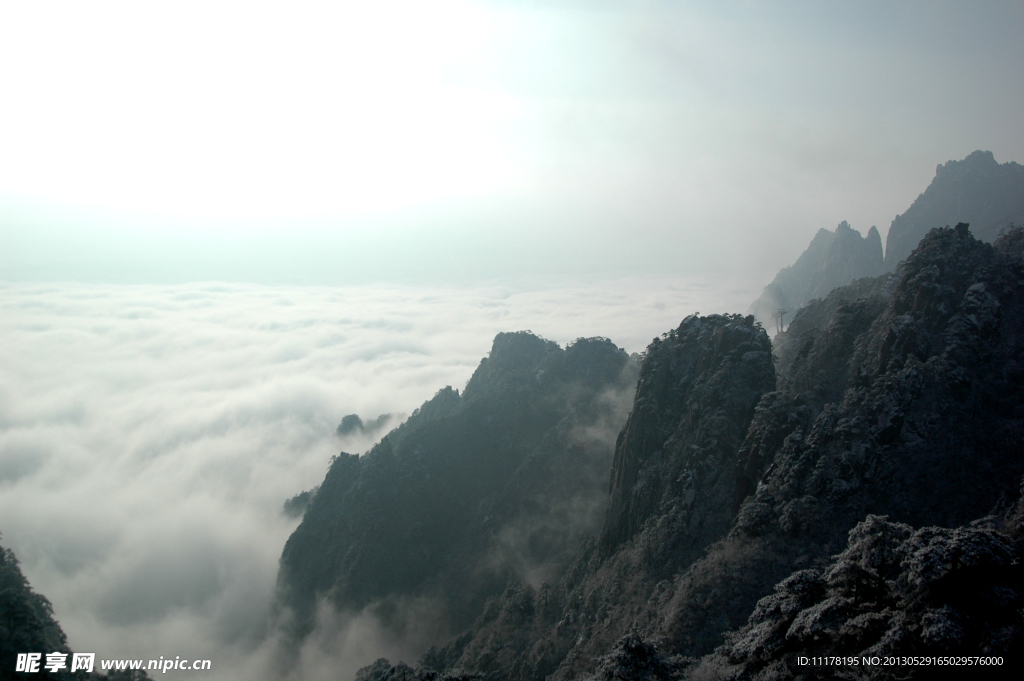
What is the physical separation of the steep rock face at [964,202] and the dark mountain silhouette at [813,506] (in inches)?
3398

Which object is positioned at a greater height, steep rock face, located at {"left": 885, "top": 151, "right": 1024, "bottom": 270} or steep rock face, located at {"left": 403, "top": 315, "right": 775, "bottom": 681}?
steep rock face, located at {"left": 885, "top": 151, "right": 1024, "bottom": 270}

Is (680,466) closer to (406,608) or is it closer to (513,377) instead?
(406,608)

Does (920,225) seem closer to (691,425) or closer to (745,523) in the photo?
(691,425)

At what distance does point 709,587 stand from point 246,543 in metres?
129

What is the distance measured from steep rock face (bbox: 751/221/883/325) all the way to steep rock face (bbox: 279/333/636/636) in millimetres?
85471

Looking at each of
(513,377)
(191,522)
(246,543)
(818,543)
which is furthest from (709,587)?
(191,522)

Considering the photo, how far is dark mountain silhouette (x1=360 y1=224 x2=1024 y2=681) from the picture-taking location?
1125 inches

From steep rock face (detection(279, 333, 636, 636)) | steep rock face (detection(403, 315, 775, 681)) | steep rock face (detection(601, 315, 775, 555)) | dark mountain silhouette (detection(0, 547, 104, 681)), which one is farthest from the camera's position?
steep rock face (detection(279, 333, 636, 636))

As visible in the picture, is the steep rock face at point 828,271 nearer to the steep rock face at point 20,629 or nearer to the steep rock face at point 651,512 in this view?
the steep rock face at point 651,512

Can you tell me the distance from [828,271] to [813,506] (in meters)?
152

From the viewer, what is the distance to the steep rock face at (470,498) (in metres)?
89.2

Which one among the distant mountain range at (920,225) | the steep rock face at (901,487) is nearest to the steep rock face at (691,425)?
the steep rock face at (901,487)

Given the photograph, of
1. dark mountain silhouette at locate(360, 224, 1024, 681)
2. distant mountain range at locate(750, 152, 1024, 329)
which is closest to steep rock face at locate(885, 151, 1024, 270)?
distant mountain range at locate(750, 152, 1024, 329)

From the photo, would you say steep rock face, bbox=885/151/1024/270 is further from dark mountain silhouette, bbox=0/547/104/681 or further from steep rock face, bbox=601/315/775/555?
dark mountain silhouette, bbox=0/547/104/681
